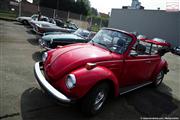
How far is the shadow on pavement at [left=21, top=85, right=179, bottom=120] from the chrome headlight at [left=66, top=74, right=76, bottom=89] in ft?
2.44

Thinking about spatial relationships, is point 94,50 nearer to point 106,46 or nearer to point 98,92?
point 106,46

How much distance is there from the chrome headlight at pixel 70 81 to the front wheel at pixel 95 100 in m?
0.40

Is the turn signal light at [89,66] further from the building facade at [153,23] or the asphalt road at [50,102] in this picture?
the building facade at [153,23]

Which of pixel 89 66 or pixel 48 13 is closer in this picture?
pixel 89 66

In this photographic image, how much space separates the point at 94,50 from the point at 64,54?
73 cm

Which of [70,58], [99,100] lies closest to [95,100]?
[99,100]

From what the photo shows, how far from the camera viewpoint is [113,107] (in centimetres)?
462

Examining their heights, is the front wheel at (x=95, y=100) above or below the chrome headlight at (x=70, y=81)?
below

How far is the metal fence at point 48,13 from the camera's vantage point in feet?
93.0

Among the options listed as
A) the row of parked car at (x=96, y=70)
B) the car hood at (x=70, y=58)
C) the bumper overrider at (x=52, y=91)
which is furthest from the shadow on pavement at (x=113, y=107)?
the car hood at (x=70, y=58)

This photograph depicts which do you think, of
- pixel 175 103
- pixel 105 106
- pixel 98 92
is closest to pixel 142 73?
pixel 175 103

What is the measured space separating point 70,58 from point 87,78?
0.73 metres

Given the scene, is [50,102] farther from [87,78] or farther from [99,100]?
[87,78]

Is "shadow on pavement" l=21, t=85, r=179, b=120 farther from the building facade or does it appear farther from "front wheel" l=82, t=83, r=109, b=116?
the building facade
